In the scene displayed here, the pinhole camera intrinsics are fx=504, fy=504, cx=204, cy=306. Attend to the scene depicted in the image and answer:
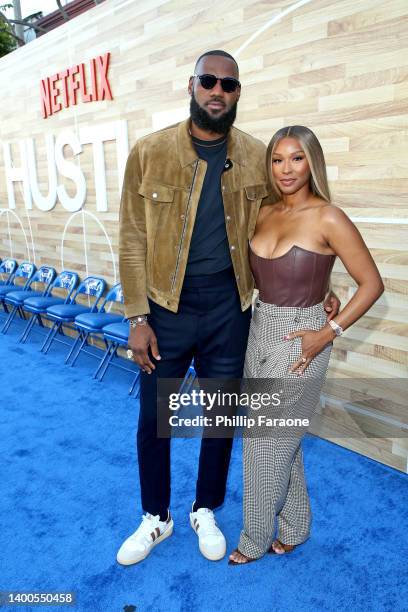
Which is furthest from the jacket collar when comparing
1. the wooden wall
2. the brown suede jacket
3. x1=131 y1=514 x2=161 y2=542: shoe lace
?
x1=131 y1=514 x2=161 y2=542: shoe lace

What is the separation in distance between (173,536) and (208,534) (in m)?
0.21

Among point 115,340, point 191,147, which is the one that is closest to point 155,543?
point 191,147

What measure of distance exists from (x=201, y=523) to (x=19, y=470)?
130cm

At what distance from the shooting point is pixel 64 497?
275 centimetres

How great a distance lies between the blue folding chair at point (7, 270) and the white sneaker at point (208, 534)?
17.4 ft

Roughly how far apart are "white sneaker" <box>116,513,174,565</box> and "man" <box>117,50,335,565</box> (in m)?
0.43

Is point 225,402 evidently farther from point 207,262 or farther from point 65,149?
point 65,149

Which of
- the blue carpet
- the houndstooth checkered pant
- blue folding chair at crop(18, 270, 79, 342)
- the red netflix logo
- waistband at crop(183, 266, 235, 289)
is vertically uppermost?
the red netflix logo

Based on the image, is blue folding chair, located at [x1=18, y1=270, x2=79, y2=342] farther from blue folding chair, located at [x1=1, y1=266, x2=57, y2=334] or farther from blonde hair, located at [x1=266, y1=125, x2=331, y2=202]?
blonde hair, located at [x1=266, y1=125, x2=331, y2=202]

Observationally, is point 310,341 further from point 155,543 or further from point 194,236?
point 155,543

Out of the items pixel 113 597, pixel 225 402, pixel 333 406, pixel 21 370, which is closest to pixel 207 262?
pixel 225 402

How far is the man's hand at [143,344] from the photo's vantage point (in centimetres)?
205

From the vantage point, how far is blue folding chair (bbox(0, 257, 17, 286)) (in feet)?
22.6

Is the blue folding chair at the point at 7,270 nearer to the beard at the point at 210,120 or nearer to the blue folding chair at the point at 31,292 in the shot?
the blue folding chair at the point at 31,292
